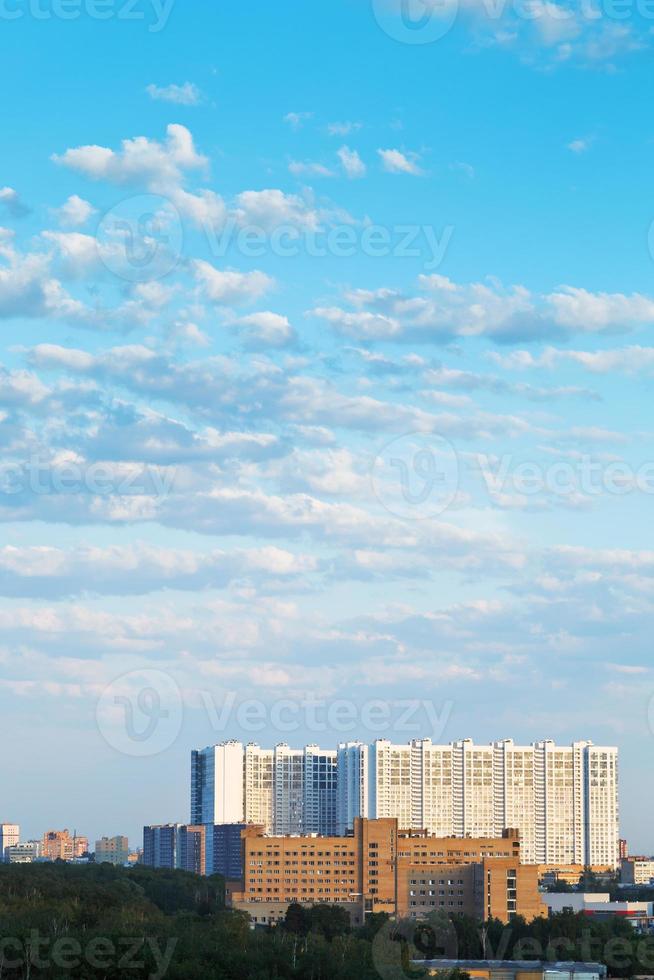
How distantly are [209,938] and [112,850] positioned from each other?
227ft

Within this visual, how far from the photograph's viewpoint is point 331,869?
40.7 metres

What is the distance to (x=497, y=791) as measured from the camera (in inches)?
2306

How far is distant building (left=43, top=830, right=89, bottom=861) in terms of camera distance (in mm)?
89938

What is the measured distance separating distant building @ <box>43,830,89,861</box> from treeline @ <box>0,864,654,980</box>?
4986cm

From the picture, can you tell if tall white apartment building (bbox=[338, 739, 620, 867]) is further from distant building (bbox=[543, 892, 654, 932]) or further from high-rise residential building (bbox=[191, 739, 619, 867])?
distant building (bbox=[543, 892, 654, 932])

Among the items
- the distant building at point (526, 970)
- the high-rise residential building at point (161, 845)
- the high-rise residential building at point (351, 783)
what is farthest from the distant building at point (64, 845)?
the distant building at point (526, 970)

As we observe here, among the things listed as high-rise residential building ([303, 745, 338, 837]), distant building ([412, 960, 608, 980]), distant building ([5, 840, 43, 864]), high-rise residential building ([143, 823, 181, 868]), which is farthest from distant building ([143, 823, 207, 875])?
distant building ([412, 960, 608, 980])

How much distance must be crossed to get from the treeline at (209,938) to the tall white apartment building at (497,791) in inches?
617

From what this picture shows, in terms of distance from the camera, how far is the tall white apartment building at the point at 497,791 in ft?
188

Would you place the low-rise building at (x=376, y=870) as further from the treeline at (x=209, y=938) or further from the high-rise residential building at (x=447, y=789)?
the high-rise residential building at (x=447, y=789)

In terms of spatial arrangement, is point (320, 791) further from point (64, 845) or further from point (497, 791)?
point (64, 845)

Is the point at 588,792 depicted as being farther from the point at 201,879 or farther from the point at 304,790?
the point at 201,879

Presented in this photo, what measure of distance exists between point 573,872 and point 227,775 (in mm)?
14678

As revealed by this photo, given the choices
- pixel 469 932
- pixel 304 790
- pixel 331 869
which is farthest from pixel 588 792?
pixel 469 932
